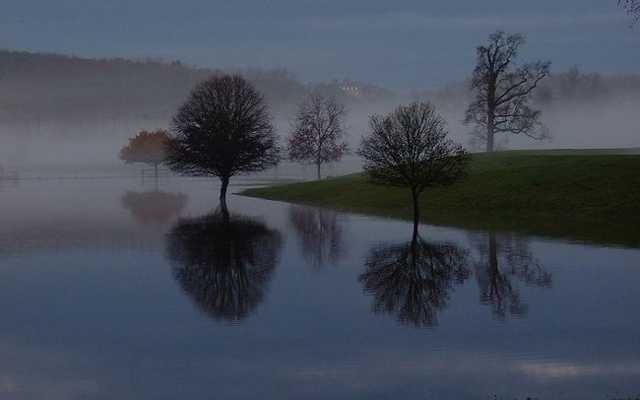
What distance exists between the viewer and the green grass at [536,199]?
4800cm

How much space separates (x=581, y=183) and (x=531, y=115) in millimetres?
44772

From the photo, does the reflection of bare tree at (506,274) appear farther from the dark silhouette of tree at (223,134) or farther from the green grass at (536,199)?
the dark silhouette of tree at (223,134)

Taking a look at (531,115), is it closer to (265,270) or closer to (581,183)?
(581,183)

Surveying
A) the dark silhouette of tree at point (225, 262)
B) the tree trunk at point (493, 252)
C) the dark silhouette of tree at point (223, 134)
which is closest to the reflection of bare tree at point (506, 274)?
the tree trunk at point (493, 252)

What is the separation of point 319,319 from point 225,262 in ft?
41.4

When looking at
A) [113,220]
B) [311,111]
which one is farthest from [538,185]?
[311,111]

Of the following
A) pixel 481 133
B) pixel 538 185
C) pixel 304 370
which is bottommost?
pixel 304 370

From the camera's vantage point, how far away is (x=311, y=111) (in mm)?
124250

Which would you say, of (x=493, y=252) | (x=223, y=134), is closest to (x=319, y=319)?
(x=493, y=252)

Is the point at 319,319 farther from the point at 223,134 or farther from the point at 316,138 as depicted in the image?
the point at 316,138

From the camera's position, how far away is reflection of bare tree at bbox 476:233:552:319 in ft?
81.2

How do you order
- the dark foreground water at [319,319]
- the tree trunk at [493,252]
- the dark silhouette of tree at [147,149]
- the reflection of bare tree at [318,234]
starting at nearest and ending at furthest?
the dark foreground water at [319,319] → the tree trunk at [493,252] → the reflection of bare tree at [318,234] → the dark silhouette of tree at [147,149]

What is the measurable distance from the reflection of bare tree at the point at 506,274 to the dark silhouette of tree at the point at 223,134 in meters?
47.9

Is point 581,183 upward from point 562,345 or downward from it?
upward
